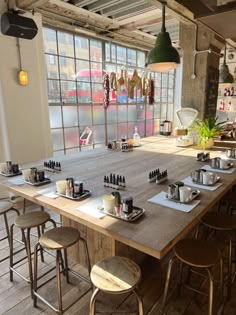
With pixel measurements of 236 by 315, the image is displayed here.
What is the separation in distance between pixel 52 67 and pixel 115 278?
11.8 ft

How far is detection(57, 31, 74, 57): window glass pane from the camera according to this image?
4.00 meters

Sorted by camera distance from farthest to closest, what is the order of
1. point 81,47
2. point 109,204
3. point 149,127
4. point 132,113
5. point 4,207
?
1. point 149,127
2. point 132,113
3. point 81,47
4. point 4,207
5. point 109,204

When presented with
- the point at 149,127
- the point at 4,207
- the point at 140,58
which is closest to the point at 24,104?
the point at 4,207

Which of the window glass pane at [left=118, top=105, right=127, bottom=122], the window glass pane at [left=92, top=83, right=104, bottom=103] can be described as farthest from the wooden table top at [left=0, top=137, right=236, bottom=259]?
the window glass pane at [left=118, top=105, right=127, bottom=122]

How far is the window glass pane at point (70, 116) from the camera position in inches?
168

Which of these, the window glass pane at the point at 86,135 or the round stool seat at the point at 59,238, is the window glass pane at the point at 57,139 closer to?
the window glass pane at the point at 86,135

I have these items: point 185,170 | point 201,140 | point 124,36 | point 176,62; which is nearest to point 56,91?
point 124,36

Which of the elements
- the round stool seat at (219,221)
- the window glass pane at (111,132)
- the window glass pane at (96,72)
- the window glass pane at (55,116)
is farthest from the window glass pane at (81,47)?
the round stool seat at (219,221)

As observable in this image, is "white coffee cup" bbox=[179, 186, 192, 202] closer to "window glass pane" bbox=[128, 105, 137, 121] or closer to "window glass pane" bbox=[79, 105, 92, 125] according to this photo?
"window glass pane" bbox=[79, 105, 92, 125]

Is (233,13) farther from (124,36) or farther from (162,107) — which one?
(162,107)

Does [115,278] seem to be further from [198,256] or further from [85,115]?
[85,115]

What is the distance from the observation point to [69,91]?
4.28m

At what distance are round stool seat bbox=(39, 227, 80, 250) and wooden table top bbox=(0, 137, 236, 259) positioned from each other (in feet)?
0.88

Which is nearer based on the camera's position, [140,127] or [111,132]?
[111,132]
